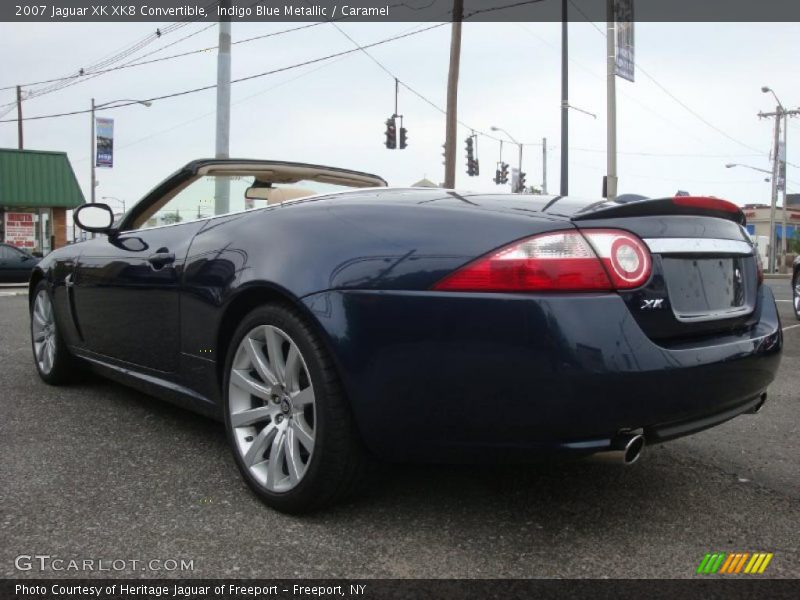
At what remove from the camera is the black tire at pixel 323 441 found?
7.46 feet

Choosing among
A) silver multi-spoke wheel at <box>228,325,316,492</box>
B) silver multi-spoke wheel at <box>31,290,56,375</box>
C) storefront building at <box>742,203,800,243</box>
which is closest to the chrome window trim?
silver multi-spoke wheel at <box>228,325,316,492</box>

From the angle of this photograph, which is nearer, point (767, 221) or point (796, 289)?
point (796, 289)

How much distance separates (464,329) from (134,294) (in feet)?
6.18

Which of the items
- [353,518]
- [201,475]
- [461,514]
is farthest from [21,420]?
[461,514]

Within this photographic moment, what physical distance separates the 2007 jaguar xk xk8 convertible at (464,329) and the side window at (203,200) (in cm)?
55

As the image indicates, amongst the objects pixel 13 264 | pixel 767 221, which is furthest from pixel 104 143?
pixel 767 221

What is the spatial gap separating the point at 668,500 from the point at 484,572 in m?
0.92

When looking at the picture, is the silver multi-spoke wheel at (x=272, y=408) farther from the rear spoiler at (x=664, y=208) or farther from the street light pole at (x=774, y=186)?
the street light pole at (x=774, y=186)

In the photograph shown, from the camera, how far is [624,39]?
17266mm

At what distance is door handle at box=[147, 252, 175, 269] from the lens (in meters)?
3.12

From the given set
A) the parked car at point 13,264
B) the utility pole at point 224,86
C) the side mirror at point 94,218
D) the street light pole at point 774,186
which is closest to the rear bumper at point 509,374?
the side mirror at point 94,218

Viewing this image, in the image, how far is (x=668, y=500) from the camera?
2.63 meters

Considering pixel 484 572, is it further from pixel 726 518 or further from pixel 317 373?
pixel 726 518

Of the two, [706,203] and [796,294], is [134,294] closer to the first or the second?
[706,203]
